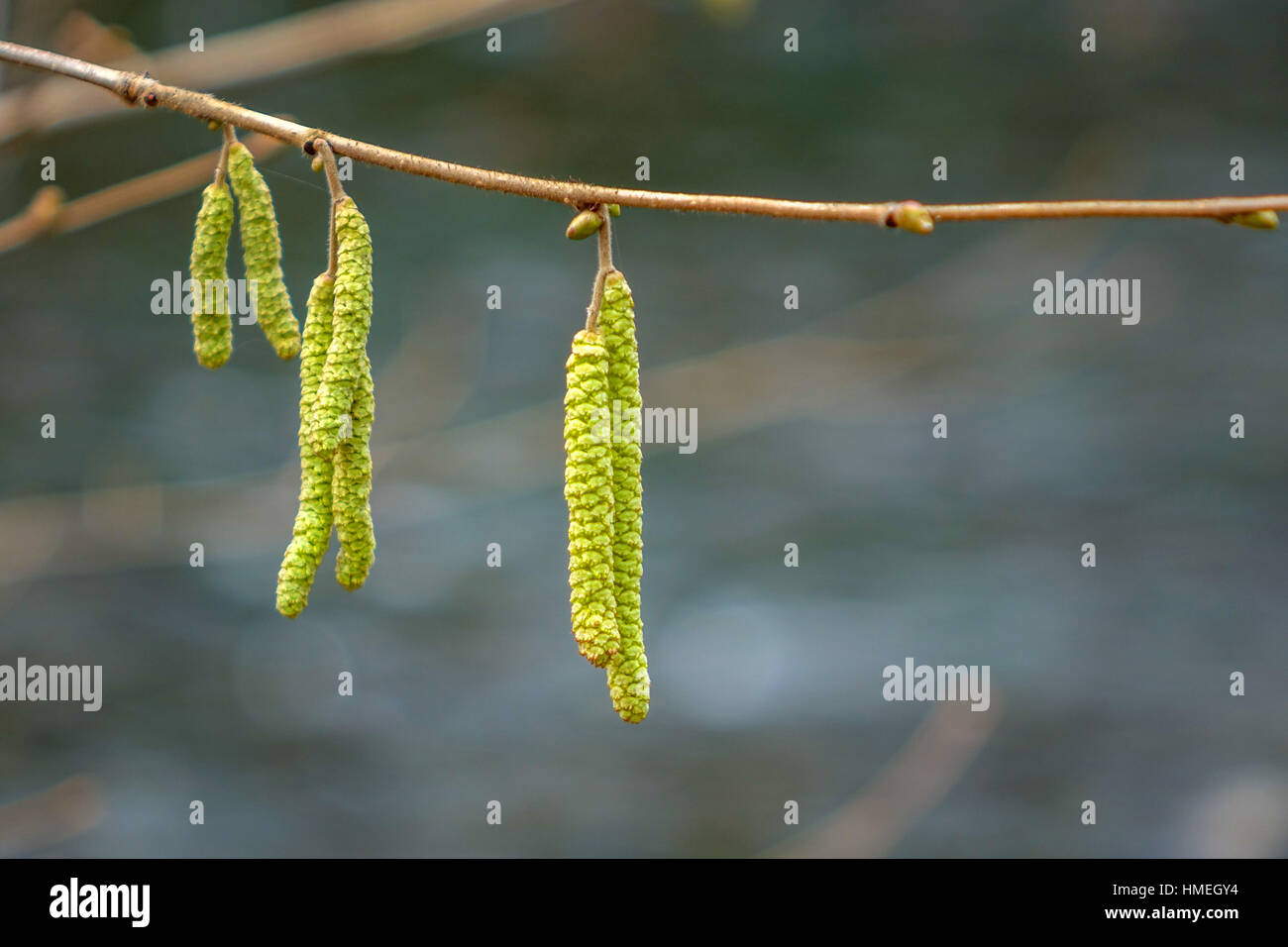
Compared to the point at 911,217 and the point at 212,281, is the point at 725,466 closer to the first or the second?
the point at 212,281

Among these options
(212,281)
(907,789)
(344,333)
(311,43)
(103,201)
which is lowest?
(907,789)

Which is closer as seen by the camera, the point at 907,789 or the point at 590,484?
the point at 590,484

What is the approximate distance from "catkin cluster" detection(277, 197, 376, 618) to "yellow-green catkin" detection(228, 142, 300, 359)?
0.43 feet

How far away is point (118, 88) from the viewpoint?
0.92 meters

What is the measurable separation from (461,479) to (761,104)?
2.17m

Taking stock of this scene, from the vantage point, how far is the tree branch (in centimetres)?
64

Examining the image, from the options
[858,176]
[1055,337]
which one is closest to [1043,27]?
[858,176]

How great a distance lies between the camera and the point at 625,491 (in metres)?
0.84

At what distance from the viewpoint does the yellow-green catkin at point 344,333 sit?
2.64 ft

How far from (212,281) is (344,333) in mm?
252

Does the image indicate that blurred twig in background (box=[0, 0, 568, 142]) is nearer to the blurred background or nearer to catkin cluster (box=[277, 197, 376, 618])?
catkin cluster (box=[277, 197, 376, 618])

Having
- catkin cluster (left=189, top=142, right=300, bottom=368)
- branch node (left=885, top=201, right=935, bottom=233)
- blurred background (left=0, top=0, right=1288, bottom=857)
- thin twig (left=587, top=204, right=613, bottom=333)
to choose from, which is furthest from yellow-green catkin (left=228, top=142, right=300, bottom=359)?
blurred background (left=0, top=0, right=1288, bottom=857)

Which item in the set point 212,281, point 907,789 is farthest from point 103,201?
point 907,789
